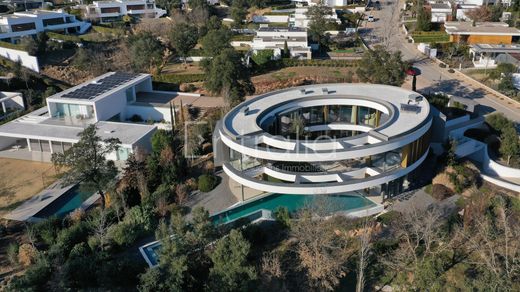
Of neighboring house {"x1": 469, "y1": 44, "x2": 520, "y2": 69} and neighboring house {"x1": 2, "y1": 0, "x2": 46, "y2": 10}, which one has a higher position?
neighboring house {"x1": 2, "y1": 0, "x2": 46, "y2": 10}

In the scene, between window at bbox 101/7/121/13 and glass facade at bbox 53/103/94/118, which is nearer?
glass facade at bbox 53/103/94/118

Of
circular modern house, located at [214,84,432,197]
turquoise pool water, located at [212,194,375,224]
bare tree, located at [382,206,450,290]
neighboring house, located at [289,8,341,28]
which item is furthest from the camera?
neighboring house, located at [289,8,341,28]

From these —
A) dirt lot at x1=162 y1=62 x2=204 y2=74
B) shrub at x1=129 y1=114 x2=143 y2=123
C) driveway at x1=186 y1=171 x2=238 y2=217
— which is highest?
dirt lot at x1=162 y1=62 x2=204 y2=74

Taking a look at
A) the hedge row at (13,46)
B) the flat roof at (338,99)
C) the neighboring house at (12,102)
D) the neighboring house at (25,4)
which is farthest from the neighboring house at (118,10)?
the flat roof at (338,99)

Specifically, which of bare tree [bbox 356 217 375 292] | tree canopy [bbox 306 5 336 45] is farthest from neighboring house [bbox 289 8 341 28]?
bare tree [bbox 356 217 375 292]

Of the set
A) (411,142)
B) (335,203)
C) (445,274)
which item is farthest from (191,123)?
(445,274)

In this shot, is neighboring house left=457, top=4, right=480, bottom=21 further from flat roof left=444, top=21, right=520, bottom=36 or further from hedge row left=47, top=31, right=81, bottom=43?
hedge row left=47, top=31, right=81, bottom=43

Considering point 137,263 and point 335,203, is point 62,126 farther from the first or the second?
point 335,203
